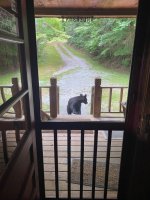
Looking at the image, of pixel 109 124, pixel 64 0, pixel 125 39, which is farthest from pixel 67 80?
pixel 109 124

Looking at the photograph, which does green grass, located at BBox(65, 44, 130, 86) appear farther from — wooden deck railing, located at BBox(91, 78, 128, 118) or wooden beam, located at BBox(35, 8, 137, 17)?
wooden beam, located at BBox(35, 8, 137, 17)

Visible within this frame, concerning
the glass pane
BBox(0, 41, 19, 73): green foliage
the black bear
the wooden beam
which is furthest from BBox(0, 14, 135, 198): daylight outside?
the glass pane

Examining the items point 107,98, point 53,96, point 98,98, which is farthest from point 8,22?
point 107,98

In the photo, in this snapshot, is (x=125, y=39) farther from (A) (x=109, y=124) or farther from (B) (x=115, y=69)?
(A) (x=109, y=124)

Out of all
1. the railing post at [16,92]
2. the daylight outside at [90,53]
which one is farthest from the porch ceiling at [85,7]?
the daylight outside at [90,53]

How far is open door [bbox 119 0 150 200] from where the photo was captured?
1170mm

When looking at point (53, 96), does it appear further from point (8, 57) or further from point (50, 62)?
point (8, 57)

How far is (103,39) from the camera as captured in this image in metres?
4.38

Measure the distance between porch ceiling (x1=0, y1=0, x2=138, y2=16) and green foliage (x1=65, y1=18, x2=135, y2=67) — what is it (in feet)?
7.32

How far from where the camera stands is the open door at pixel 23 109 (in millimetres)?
866

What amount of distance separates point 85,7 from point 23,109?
1315mm

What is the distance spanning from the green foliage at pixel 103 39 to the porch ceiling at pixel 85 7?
2232 millimetres

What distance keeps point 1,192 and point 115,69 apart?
3.95 meters

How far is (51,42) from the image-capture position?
4.61 metres
